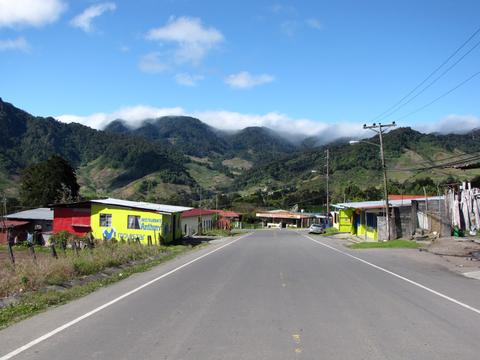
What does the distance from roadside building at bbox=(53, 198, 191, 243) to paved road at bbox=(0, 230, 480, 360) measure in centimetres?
2924

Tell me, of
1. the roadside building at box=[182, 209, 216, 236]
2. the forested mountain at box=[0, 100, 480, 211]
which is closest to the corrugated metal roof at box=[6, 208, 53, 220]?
the roadside building at box=[182, 209, 216, 236]

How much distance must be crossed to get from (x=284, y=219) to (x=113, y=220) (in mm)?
81553

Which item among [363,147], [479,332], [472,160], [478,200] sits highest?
[363,147]

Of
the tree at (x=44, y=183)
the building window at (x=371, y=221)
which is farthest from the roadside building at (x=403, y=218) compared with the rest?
the tree at (x=44, y=183)

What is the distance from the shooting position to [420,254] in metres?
27.2

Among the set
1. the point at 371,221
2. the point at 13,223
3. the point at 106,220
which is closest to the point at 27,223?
the point at 13,223

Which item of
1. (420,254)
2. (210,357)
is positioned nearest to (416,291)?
(210,357)

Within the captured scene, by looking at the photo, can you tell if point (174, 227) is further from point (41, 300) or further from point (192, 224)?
point (41, 300)

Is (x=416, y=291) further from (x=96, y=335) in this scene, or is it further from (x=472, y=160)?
(x=472, y=160)

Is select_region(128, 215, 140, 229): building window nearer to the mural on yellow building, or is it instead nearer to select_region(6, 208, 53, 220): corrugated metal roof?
the mural on yellow building

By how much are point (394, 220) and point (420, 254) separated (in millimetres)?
13285

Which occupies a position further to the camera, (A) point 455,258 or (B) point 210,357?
(A) point 455,258

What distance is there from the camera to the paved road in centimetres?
704

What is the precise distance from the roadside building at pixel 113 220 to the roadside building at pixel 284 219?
7423 cm
